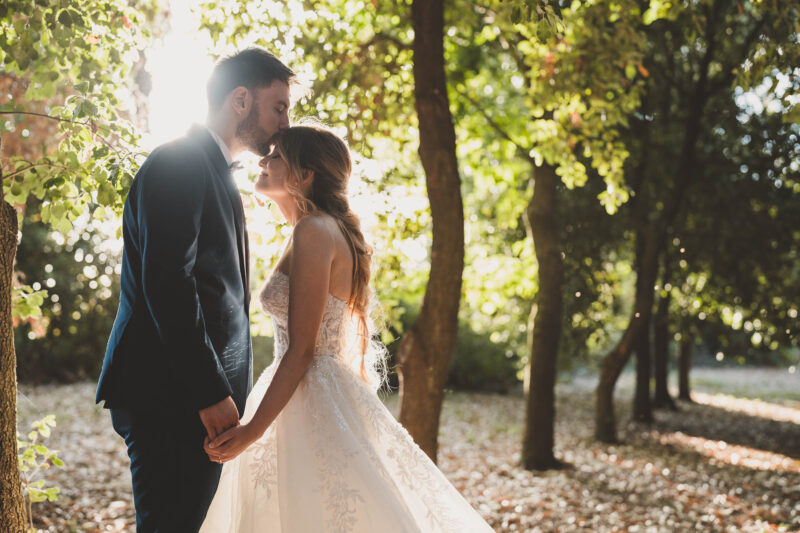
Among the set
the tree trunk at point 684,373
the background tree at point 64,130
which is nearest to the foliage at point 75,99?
the background tree at point 64,130

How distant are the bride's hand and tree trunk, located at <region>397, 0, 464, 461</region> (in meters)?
2.48

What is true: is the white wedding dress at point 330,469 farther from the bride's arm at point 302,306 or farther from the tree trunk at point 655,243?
the tree trunk at point 655,243

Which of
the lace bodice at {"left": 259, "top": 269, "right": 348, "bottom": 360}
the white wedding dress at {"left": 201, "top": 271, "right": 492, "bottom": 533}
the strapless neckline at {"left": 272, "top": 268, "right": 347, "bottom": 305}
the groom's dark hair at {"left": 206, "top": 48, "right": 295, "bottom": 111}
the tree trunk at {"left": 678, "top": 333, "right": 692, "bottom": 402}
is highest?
the groom's dark hair at {"left": 206, "top": 48, "right": 295, "bottom": 111}

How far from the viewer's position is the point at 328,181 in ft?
9.12

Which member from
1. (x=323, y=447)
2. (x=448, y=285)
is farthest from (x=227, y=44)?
(x=323, y=447)

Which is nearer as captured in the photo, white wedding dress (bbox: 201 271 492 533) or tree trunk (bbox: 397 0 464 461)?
white wedding dress (bbox: 201 271 492 533)

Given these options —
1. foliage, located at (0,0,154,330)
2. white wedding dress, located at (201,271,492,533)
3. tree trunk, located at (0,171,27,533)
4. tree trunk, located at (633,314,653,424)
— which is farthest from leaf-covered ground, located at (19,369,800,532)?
white wedding dress, located at (201,271,492,533)

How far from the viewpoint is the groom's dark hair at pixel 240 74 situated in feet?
8.57

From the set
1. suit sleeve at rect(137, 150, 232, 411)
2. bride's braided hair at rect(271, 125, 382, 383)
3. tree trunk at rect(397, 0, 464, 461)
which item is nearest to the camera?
suit sleeve at rect(137, 150, 232, 411)

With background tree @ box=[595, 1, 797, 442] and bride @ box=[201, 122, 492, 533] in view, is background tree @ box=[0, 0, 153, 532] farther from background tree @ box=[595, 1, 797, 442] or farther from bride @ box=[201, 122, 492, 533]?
background tree @ box=[595, 1, 797, 442]

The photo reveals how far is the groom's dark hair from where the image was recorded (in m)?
2.61

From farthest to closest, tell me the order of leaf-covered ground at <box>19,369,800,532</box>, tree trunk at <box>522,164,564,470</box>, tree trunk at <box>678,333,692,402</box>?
tree trunk at <box>678,333,692,402</box> < tree trunk at <box>522,164,564,470</box> < leaf-covered ground at <box>19,369,800,532</box>

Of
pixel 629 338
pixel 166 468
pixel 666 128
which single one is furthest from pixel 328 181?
pixel 666 128

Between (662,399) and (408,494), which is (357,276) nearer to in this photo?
(408,494)
